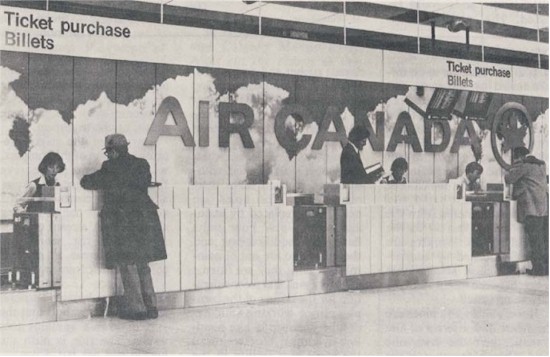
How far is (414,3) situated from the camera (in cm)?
956

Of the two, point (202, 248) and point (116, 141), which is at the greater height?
point (116, 141)

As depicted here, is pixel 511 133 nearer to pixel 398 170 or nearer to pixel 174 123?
pixel 398 170

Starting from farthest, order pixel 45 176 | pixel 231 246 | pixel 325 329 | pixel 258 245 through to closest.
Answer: pixel 45 176 < pixel 258 245 < pixel 231 246 < pixel 325 329

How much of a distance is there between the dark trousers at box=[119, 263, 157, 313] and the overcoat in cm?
495

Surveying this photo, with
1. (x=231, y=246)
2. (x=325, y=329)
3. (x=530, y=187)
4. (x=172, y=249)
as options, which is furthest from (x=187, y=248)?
(x=530, y=187)

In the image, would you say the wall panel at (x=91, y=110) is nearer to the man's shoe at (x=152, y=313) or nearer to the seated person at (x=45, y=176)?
the seated person at (x=45, y=176)

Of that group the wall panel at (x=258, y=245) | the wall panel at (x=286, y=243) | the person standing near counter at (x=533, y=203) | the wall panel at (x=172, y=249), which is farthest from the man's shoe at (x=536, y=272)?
the wall panel at (x=172, y=249)

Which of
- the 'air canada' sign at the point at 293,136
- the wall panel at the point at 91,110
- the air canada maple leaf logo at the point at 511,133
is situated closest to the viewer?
the wall panel at the point at 91,110

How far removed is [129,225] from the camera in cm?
584

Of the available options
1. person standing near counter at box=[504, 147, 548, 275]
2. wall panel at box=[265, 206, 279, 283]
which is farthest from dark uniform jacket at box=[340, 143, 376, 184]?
person standing near counter at box=[504, 147, 548, 275]

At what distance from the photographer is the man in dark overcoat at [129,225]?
230 inches

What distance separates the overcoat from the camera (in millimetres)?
8898

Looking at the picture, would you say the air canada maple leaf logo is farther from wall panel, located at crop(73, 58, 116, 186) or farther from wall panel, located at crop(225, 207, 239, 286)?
wall panel, located at crop(73, 58, 116, 186)

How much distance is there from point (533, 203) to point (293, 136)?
293cm
